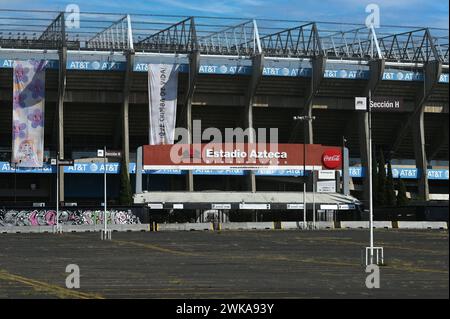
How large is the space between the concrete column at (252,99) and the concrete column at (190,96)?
6.15 m

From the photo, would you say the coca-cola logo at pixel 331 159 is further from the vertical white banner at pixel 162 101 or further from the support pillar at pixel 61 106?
Result: the support pillar at pixel 61 106

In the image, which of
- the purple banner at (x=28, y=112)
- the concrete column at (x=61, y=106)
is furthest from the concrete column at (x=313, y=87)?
the purple banner at (x=28, y=112)

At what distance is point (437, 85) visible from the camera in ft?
285

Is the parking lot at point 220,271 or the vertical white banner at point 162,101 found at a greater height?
the vertical white banner at point 162,101

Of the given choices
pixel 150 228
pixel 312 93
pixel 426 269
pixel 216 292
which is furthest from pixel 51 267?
pixel 312 93

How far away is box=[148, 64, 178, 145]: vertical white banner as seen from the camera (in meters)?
78.7

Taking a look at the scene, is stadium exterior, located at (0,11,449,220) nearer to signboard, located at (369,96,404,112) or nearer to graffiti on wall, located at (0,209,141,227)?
graffiti on wall, located at (0,209,141,227)

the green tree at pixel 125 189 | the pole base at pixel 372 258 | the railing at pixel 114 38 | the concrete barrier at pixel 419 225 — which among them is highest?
the railing at pixel 114 38

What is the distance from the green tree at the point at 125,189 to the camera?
78.1 m

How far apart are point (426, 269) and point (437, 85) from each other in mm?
66927

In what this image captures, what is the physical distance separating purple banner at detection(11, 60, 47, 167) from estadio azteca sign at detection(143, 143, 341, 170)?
12977 millimetres

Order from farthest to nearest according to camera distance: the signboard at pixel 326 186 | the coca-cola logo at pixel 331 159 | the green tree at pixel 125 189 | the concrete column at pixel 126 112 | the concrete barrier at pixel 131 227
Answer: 1. the concrete column at pixel 126 112
2. the green tree at pixel 125 189
3. the coca-cola logo at pixel 331 159
4. the signboard at pixel 326 186
5. the concrete barrier at pixel 131 227

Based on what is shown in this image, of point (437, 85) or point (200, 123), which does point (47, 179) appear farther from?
point (437, 85)

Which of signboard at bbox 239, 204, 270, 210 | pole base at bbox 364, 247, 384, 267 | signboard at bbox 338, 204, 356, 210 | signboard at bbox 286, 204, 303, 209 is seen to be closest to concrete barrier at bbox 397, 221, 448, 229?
signboard at bbox 338, 204, 356, 210
